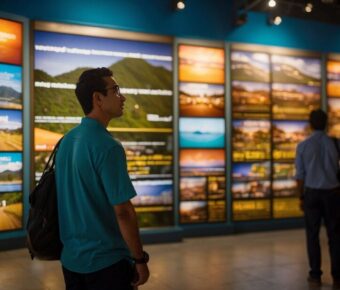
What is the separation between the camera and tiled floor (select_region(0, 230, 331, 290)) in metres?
4.94

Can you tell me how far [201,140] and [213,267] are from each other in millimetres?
2552

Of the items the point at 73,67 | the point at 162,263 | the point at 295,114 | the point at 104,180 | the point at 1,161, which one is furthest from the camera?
the point at 295,114

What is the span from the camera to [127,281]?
2.22 metres

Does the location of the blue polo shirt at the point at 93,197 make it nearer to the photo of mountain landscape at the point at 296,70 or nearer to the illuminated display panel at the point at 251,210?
the illuminated display panel at the point at 251,210

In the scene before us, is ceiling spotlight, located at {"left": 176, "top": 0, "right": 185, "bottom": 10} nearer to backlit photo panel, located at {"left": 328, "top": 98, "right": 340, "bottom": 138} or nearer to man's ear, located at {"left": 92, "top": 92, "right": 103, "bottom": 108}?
backlit photo panel, located at {"left": 328, "top": 98, "right": 340, "bottom": 138}

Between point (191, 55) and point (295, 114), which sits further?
point (295, 114)

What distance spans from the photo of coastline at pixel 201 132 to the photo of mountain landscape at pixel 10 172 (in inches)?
99.4

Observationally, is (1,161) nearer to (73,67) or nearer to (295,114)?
(73,67)

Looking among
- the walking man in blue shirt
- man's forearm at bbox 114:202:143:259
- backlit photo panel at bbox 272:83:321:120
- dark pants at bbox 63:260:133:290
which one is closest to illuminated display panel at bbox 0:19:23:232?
the walking man in blue shirt

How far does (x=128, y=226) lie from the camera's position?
7.06 feet

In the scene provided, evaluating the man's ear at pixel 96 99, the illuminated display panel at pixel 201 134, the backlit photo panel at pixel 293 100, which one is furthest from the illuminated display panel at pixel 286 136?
the man's ear at pixel 96 99

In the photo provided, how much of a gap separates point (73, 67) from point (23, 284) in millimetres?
3177

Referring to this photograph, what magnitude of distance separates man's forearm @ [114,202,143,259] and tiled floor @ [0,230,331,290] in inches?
111

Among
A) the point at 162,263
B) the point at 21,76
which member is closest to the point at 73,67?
the point at 21,76
